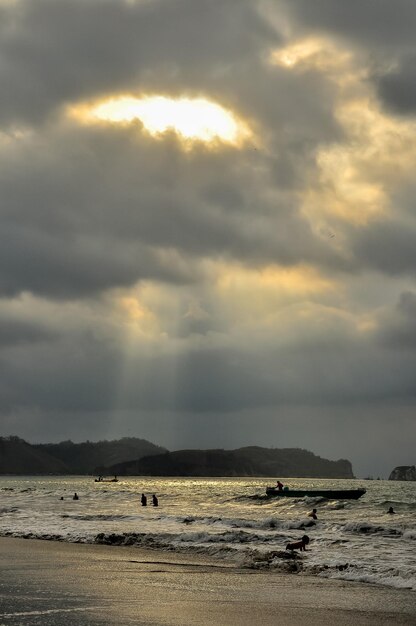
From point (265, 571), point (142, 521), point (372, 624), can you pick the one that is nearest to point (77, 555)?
point (265, 571)

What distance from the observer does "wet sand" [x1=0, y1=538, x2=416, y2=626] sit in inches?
619

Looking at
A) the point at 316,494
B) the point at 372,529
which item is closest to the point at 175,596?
the point at 372,529

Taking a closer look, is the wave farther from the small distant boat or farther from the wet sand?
the small distant boat

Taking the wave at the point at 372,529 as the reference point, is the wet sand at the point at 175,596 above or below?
above

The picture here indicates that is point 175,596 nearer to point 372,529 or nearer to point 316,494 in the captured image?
point 372,529

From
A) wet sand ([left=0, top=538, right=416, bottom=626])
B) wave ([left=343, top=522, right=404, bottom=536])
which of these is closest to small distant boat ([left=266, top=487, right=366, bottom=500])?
wave ([left=343, top=522, right=404, bottom=536])

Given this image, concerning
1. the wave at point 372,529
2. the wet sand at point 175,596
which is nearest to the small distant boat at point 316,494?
the wave at point 372,529

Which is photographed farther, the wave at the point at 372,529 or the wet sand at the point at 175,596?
the wave at the point at 372,529

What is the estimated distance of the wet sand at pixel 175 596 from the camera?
15.7 meters

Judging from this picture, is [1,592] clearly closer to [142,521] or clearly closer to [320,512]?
[142,521]

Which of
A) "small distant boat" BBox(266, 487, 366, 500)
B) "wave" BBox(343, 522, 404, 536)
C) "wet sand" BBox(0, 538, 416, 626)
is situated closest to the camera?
"wet sand" BBox(0, 538, 416, 626)

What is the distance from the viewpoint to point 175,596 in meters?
18.8

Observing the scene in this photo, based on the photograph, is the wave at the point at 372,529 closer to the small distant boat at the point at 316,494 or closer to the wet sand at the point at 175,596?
the wet sand at the point at 175,596

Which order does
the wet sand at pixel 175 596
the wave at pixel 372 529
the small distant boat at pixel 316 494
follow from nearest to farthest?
the wet sand at pixel 175 596
the wave at pixel 372 529
the small distant boat at pixel 316 494
